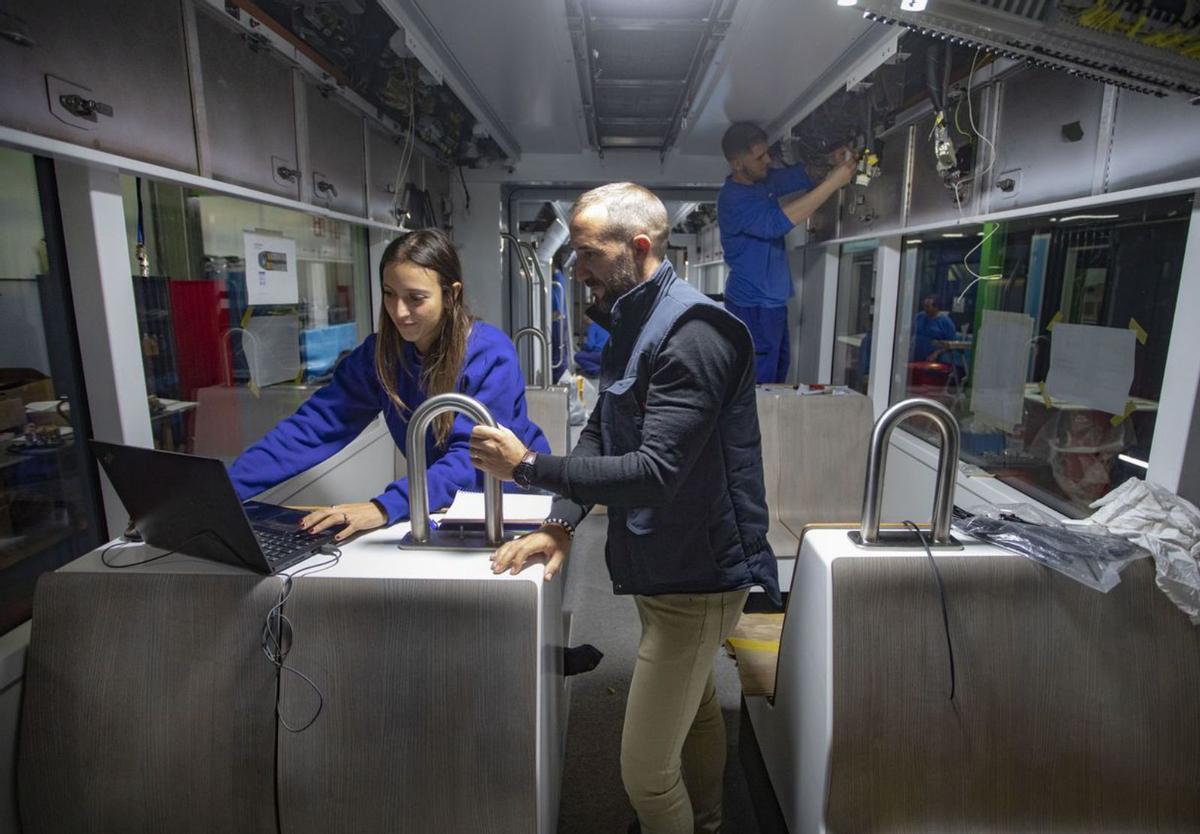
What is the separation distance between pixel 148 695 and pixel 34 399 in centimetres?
75

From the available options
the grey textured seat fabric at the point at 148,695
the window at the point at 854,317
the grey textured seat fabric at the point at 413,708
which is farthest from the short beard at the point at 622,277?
the window at the point at 854,317

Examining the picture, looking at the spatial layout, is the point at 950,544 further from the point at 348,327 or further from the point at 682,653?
the point at 348,327

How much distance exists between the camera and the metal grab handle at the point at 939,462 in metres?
1.30

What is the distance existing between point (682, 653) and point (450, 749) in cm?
50

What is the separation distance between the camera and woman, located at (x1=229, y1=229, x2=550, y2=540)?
171 centimetres

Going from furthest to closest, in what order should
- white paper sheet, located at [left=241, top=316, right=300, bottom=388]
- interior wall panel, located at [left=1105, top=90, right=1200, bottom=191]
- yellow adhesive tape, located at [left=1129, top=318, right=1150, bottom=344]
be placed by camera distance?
white paper sheet, located at [left=241, top=316, right=300, bottom=388], yellow adhesive tape, located at [left=1129, top=318, right=1150, bottom=344], interior wall panel, located at [left=1105, top=90, right=1200, bottom=191]

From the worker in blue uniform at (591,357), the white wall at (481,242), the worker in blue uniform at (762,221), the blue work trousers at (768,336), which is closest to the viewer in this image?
the worker in blue uniform at (762,221)

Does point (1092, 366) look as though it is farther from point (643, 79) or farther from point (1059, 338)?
point (643, 79)

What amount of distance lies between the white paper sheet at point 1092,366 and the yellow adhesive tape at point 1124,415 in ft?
0.04

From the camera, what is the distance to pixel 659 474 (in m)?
1.24

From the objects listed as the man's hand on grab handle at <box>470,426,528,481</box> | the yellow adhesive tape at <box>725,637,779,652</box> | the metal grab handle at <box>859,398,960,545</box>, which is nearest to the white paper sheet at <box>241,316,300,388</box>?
the man's hand on grab handle at <box>470,426,528,481</box>

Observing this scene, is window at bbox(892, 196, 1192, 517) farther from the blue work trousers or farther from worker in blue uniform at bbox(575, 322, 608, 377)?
worker in blue uniform at bbox(575, 322, 608, 377)

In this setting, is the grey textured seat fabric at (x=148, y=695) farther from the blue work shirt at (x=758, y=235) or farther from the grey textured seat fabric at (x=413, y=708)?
the blue work shirt at (x=758, y=235)

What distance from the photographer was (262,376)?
99.2 inches
